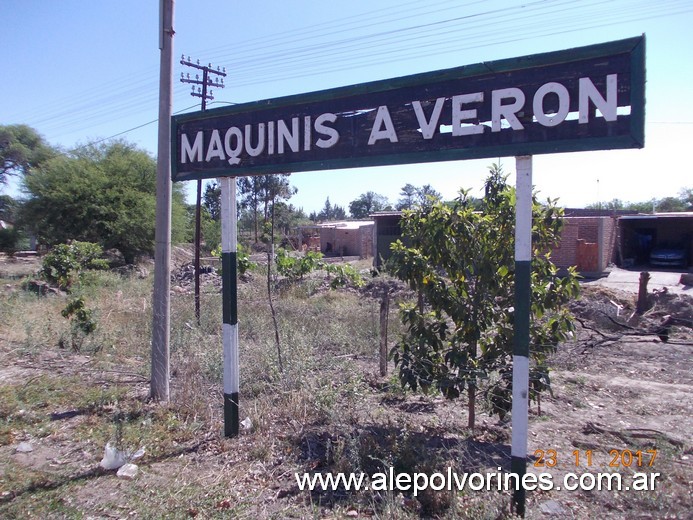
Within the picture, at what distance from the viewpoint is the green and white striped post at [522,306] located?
345cm

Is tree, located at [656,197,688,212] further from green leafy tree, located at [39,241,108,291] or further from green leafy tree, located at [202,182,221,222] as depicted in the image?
green leafy tree, located at [39,241,108,291]

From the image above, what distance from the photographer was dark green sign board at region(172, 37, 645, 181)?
3197 mm

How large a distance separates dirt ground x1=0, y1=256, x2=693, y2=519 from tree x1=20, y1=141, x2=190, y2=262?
19.5 metres

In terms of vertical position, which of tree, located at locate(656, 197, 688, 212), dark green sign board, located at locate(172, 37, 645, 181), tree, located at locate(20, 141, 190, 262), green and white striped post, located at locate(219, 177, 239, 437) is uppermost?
tree, located at locate(656, 197, 688, 212)

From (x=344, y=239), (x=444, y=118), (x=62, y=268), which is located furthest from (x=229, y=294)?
(x=344, y=239)

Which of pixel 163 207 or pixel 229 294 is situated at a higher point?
pixel 163 207

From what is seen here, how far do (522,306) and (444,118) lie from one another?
144 centimetres

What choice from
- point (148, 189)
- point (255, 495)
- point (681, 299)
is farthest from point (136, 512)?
point (148, 189)

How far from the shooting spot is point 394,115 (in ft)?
13.3

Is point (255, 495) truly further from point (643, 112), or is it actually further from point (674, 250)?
point (674, 250)

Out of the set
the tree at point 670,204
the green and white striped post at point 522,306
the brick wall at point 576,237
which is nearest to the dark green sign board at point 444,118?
the green and white striped post at point 522,306

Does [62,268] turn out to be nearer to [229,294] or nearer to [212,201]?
[229,294]

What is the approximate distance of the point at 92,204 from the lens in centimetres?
2450

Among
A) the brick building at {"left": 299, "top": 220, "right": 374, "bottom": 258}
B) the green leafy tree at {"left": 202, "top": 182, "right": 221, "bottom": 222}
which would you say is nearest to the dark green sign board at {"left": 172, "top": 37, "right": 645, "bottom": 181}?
the brick building at {"left": 299, "top": 220, "right": 374, "bottom": 258}
